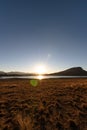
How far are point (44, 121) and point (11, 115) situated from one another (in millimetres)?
1974

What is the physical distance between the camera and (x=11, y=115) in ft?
27.2

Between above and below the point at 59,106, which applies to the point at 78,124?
below

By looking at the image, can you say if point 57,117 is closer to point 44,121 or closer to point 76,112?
point 44,121

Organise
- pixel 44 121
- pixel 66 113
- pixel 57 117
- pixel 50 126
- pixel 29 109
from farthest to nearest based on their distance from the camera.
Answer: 1. pixel 29 109
2. pixel 66 113
3. pixel 57 117
4. pixel 44 121
5. pixel 50 126

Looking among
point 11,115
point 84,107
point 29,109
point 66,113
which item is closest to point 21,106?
point 29,109

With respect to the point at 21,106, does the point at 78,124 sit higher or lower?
lower

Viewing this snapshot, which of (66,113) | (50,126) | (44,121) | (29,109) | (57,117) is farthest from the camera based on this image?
(29,109)

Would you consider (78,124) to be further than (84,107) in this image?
No

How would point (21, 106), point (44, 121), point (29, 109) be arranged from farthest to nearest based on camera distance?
point (21, 106) < point (29, 109) < point (44, 121)

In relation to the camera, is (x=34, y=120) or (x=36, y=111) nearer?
(x=34, y=120)

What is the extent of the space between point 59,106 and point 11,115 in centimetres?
308

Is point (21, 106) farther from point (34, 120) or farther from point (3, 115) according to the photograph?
point (34, 120)

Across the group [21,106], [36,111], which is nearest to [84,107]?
[36,111]

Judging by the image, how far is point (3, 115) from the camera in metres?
8.31
